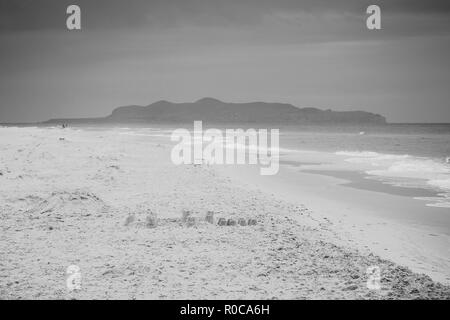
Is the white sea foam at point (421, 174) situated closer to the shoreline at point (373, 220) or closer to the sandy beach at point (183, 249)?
the shoreline at point (373, 220)

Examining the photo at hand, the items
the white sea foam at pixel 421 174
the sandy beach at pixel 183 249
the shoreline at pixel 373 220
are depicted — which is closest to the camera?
the sandy beach at pixel 183 249

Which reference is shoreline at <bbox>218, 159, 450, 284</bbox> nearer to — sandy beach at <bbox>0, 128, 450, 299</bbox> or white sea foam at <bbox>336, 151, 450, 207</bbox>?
sandy beach at <bbox>0, 128, 450, 299</bbox>

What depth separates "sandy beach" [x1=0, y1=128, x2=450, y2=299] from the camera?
4.73 metres

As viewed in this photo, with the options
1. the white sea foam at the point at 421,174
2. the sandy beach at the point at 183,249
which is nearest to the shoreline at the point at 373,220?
the sandy beach at the point at 183,249

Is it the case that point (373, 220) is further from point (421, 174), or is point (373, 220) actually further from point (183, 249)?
point (421, 174)

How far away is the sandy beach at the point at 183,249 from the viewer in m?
4.73

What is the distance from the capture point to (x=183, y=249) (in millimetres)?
6105

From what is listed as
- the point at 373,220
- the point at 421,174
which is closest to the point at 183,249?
the point at 373,220

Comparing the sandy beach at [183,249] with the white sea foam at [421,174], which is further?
the white sea foam at [421,174]

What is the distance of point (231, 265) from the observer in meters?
5.45

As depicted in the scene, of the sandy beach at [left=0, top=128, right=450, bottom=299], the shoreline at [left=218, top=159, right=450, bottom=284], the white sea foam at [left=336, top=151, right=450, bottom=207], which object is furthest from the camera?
the white sea foam at [left=336, top=151, right=450, bottom=207]

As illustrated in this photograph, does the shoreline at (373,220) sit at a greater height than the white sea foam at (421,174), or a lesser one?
lesser

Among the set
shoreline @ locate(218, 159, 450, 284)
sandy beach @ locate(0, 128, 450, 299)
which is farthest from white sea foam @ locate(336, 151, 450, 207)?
sandy beach @ locate(0, 128, 450, 299)

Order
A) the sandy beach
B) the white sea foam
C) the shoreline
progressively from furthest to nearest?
the white sea foam
the shoreline
the sandy beach
